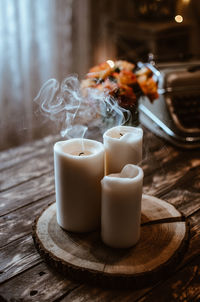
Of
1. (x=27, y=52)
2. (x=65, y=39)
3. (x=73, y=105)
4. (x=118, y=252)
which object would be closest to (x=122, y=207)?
(x=118, y=252)

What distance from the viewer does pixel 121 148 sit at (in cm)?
117

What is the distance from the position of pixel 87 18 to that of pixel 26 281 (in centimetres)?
291

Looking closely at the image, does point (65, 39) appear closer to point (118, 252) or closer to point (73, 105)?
point (73, 105)

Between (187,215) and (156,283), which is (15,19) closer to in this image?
(187,215)

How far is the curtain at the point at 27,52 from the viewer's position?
9.96 ft

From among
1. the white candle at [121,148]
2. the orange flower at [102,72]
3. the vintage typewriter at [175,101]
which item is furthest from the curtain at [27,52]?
the white candle at [121,148]

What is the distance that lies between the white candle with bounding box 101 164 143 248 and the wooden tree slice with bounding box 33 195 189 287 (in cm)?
4

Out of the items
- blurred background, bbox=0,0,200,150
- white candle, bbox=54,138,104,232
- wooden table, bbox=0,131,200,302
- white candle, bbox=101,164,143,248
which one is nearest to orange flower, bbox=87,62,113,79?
wooden table, bbox=0,131,200,302

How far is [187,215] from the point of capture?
4.42 ft

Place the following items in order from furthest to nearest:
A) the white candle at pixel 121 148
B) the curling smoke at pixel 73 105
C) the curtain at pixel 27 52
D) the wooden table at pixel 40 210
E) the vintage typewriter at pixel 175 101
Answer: the curtain at pixel 27 52
the vintage typewriter at pixel 175 101
the curling smoke at pixel 73 105
the white candle at pixel 121 148
the wooden table at pixel 40 210

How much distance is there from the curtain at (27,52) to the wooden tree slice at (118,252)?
73.6 inches

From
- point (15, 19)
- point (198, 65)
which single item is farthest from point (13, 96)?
point (198, 65)

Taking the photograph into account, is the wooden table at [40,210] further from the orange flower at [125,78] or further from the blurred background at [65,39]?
the blurred background at [65,39]

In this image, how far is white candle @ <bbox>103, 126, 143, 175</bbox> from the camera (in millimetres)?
1163
